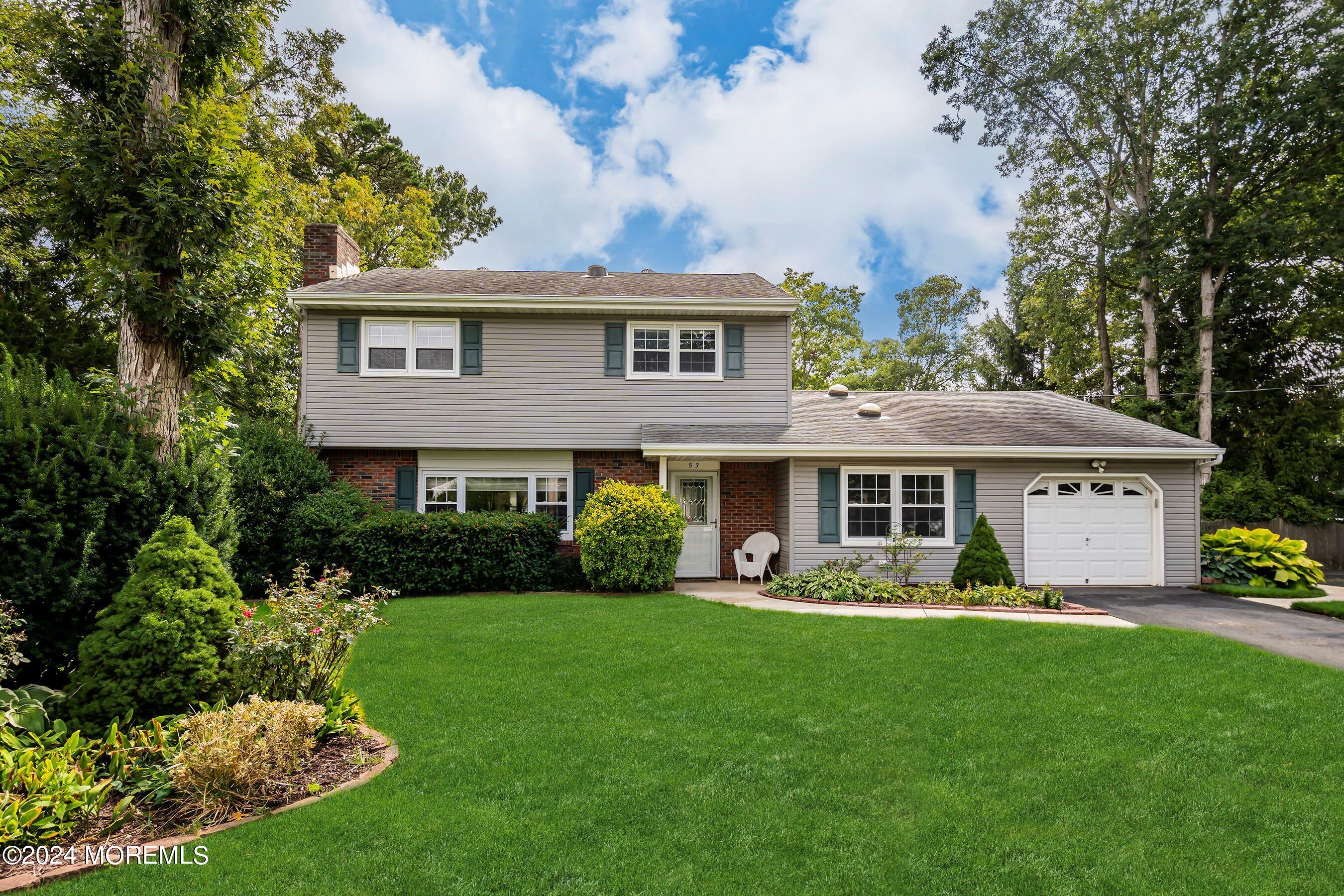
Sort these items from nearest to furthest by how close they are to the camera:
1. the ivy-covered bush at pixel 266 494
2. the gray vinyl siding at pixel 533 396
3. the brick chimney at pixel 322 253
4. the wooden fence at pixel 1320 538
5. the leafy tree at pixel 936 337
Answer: the ivy-covered bush at pixel 266 494, the gray vinyl siding at pixel 533 396, the brick chimney at pixel 322 253, the wooden fence at pixel 1320 538, the leafy tree at pixel 936 337

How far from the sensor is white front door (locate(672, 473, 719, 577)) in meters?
13.3

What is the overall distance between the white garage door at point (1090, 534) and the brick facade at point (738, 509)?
4.73 meters

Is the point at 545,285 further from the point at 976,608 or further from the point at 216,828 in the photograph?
the point at 216,828

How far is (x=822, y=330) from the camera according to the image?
26.8 metres

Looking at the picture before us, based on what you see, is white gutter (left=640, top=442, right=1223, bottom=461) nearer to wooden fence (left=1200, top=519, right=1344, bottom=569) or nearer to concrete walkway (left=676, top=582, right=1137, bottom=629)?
concrete walkway (left=676, top=582, right=1137, bottom=629)

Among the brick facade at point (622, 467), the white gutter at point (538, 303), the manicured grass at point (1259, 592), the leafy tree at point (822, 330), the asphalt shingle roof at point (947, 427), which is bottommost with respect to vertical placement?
the manicured grass at point (1259, 592)

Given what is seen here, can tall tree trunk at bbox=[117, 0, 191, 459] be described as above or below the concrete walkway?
above

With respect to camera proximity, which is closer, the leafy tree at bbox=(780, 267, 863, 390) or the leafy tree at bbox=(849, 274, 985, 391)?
the leafy tree at bbox=(780, 267, 863, 390)

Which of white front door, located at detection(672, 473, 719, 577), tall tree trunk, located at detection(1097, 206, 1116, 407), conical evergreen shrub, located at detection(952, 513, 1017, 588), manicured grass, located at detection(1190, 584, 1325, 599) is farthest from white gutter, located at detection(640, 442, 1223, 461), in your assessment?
tall tree trunk, located at detection(1097, 206, 1116, 407)

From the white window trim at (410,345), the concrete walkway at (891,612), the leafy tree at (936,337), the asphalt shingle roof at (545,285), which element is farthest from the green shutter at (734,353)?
the leafy tree at (936,337)

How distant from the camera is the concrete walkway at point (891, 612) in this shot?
8.70 meters

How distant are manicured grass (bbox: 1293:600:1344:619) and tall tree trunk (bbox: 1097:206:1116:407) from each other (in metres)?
12.8

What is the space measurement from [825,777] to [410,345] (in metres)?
11.3

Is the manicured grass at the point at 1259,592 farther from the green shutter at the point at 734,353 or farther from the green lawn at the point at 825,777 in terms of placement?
the green shutter at the point at 734,353
